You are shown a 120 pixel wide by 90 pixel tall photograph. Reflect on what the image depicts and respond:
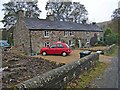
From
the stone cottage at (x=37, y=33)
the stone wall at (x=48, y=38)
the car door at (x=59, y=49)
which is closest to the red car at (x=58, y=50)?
the car door at (x=59, y=49)

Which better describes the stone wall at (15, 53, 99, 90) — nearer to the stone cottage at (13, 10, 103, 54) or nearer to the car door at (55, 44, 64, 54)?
the car door at (55, 44, 64, 54)

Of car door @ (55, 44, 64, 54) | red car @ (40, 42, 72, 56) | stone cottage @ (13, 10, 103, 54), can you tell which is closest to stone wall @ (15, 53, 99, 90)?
red car @ (40, 42, 72, 56)

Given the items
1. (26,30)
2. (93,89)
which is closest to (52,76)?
(93,89)

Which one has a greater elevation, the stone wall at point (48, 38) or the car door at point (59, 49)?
the stone wall at point (48, 38)

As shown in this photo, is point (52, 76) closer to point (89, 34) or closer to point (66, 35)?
point (66, 35)

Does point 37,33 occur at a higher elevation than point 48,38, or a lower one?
higher

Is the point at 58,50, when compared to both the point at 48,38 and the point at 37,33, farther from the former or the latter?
the point at 48,38

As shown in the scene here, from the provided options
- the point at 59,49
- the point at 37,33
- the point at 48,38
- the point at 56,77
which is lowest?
the point at 59,49

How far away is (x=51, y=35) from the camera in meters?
33.6

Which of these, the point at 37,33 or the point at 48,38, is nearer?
the point at 37,33

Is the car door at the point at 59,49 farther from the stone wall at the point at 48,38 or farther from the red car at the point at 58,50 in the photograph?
the stone wall at the point at 48,38

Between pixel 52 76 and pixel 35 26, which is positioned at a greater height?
pixel 35 26

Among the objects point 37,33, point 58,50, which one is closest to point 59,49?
point 58,50

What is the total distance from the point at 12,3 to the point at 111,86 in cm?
4975
